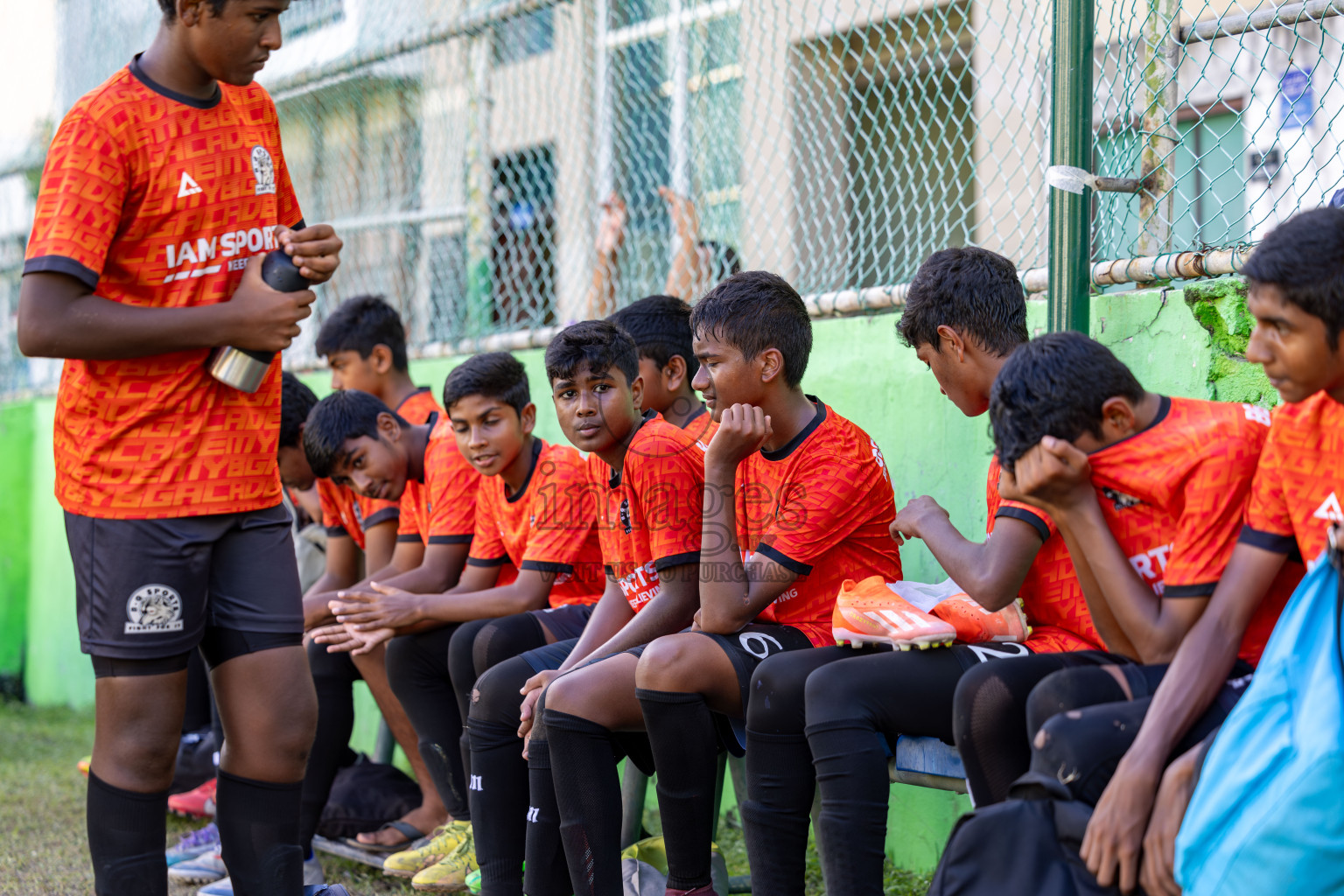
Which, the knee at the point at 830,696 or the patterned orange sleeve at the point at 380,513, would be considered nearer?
the knee at the point at 830,696

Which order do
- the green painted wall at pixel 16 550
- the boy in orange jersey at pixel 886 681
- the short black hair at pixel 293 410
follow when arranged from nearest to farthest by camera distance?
the boy in orange jersey at pixel 886 681 → the short black hair at pixel 293 410 → the green painted wall at pixel 16 550

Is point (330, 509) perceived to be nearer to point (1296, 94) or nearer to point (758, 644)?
point (758, 644)

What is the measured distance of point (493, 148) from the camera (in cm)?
488

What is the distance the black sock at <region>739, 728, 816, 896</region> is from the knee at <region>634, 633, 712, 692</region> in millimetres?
183

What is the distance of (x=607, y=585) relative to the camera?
113 inches

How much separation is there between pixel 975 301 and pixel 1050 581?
1.91 ft

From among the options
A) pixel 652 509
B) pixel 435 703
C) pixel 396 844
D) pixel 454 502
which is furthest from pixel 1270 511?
pixel 396 844

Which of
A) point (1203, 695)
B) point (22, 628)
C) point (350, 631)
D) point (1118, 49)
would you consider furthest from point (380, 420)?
point (22, 628)

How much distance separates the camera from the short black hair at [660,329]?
3.23 meters

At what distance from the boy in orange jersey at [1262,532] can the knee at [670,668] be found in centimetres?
76

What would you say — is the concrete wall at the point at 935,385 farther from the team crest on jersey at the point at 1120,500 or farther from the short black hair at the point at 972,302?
the team crest on jersey at the point at 1120,500

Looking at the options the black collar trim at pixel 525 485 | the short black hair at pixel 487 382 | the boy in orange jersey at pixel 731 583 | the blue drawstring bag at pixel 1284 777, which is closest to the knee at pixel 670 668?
the boy in orange jersey at pixel 731 583

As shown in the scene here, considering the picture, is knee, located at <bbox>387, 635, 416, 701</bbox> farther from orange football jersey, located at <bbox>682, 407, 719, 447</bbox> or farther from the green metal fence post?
the green metal fence post

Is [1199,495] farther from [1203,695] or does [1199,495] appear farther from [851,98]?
[851,98]
